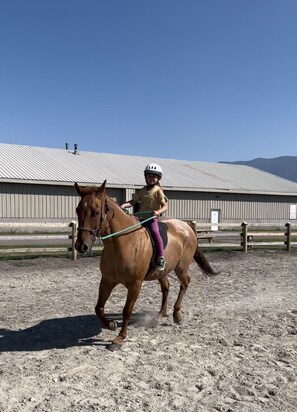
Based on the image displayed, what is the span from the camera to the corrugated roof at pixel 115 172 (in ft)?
88.2

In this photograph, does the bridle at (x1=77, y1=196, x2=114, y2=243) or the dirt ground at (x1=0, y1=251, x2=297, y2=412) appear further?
the bridle at (x1=77, y1=196, x2=114, y2=243)

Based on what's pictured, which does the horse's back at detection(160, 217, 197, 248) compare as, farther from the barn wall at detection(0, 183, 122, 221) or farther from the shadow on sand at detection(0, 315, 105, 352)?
the barn wall at detection(0, 183, 122, 221)

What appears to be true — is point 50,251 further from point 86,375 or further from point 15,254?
point 86,375

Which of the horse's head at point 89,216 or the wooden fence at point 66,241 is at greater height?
the horse's head at point 89,216

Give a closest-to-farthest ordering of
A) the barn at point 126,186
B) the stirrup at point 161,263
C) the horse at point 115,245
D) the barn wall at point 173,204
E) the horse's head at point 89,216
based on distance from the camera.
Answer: the horse's head at point 89,216, the horse at point 115,245, the stirrup at point 161,263, the barn wall at point 173,204, the barn at point 126,186

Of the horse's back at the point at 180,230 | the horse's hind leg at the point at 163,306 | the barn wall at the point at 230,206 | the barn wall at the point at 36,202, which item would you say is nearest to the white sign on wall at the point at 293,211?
the barn wall at the point at 230,206

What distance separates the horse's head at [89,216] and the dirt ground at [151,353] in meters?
1.41

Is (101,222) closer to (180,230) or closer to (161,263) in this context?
(161,263)

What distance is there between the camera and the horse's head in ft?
15.8

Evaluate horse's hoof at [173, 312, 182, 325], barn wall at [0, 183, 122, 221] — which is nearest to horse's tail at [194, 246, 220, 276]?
horse's hoof at [173, 312, 182, 325]

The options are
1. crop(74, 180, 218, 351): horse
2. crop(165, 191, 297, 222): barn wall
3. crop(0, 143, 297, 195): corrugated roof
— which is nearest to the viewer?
crop(74, 180, 218, 351): horse

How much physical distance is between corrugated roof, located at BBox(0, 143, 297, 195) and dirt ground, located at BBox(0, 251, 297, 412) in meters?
18.1

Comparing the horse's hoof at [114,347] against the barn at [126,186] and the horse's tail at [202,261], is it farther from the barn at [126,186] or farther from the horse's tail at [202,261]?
the barn at [126,186]

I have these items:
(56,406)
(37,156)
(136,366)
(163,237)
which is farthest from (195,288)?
(37,156)
